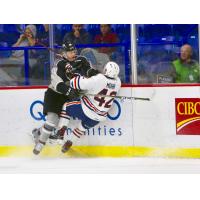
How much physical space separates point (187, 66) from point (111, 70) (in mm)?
645

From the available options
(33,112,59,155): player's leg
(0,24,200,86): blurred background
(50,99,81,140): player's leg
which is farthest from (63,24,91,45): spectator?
(33,112,59,155): player's leg

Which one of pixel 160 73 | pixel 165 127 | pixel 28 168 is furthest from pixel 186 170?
pixel 28 168

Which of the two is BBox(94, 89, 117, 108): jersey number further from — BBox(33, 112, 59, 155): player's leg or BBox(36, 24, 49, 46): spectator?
BBox(36, 24, 49, 46): spectator

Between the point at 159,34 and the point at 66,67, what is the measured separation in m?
0.84

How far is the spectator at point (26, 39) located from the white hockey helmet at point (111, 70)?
0.68 meters

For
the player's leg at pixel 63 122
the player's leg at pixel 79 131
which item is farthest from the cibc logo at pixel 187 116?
the player's leg at pixel 63 122

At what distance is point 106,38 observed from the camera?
19.1ft

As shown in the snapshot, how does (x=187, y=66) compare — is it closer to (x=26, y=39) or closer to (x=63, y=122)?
(x=63, y=122)

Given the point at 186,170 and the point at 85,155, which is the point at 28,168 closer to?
the point at 85,155

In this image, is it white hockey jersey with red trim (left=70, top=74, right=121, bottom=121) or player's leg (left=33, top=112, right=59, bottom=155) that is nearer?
white hockey jersey with red trim (left=70, top=74, right=121, bottom=121)

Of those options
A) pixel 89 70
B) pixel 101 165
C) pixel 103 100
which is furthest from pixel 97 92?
pixel 101 165

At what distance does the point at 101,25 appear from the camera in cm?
579

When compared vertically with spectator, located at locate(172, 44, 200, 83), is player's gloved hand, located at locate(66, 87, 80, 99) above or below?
below

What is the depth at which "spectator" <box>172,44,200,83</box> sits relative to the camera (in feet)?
19.0
